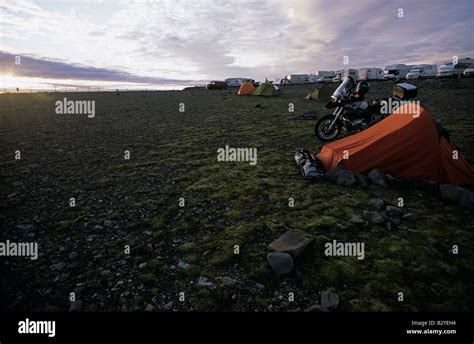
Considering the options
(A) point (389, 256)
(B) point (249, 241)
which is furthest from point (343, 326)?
(B) point (249, 241)

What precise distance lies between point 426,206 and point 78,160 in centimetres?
1067

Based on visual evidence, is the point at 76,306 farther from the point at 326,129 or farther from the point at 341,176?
the point at 326,129

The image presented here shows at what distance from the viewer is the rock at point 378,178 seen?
724cm

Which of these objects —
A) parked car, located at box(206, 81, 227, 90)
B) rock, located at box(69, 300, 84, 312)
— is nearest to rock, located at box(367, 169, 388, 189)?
rock, located at box(69, 300, 84, 312)

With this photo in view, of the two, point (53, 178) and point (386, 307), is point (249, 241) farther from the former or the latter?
point (53, 178)

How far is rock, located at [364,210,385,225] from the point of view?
5.56 meters

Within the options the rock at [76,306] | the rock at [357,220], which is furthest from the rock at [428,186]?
the rock at [76,306]

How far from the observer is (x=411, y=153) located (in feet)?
23.9

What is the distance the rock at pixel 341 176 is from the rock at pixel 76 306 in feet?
20.0

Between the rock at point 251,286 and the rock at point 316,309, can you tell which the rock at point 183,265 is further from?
the rock at point 316,309

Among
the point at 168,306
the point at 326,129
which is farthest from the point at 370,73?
the point at 168,306

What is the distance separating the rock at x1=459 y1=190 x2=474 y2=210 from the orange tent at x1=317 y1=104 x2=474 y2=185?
36.4 inches

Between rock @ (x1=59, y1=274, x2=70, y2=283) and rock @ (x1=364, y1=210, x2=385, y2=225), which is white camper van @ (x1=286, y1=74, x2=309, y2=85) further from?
rock @ (x1=59, y1=274, x2=70, y2=283)

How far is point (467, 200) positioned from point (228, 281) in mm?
5611
